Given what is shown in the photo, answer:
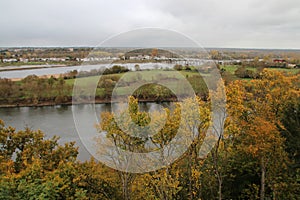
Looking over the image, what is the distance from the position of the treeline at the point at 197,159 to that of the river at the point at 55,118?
205 inches

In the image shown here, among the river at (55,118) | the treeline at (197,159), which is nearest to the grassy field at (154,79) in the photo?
the treeline at (197,159)

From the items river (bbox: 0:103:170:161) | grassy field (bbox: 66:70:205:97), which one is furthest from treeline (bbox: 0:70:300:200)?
river (bbox: 0:103:170:161)

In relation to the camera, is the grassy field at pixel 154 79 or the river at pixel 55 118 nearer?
the grassy field at pixel 154 79

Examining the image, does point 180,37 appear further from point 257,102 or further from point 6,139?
point 6,139

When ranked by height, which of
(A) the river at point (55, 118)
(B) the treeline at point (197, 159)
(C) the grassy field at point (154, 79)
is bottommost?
(A) the river at point (55, 118)

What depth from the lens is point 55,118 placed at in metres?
20.5

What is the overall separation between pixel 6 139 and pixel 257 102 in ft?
22.4

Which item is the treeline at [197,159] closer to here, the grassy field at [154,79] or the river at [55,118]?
the grassy field at [154,79]

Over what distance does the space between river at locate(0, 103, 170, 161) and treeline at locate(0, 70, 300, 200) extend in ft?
17.1

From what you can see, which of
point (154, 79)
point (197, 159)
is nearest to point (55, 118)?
point (154, 79)

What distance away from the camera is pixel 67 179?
6.67 m

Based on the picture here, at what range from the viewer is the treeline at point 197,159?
20.7 ft

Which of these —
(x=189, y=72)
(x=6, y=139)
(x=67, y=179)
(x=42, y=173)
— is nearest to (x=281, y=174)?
(x=189, y=72)

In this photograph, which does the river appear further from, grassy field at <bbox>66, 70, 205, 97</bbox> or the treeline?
the treeline
